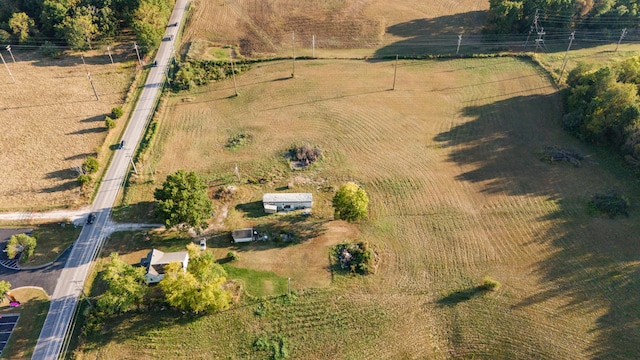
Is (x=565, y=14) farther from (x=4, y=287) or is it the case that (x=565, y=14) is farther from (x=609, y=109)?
(x=4, y=287)

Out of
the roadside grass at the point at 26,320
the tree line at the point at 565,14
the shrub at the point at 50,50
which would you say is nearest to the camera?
the roadside grass at the point at 26,320

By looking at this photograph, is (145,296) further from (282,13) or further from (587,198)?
(282,13)

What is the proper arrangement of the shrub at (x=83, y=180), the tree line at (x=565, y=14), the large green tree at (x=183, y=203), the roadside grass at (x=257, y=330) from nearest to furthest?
the roadside grass at (x=257, y=330) → the large green tree at (x=183, y=203) → the shrub at (x=83, y=180) → the tree line at (x=565, y=14)

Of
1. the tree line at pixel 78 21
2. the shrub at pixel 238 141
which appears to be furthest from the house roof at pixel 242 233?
the tree line at pixel 78 21

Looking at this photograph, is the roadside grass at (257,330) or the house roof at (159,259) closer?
the roadside grass at (257,330)

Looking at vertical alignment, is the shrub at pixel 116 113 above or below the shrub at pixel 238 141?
above

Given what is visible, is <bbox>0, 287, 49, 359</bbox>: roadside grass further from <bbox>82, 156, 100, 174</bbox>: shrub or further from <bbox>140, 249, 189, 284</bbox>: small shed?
<bbox>82, 156, 100, 174</bbox>: shrub

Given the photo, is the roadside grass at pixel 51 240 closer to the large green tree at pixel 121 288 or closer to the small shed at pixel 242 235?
the large green tree at pixel 121 288

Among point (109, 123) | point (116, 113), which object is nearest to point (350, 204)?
point (109, 123)
